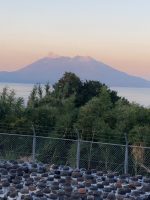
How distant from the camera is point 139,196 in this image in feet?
36.5

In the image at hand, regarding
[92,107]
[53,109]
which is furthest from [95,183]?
[53,109]

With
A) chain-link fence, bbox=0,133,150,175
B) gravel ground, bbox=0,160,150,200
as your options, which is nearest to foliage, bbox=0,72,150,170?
chain-link fence, bbox=0,133,150,175

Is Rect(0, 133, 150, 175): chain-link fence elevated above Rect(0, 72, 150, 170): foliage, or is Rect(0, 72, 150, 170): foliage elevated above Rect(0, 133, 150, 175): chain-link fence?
Rect(0, 72, 150, 170): foliage

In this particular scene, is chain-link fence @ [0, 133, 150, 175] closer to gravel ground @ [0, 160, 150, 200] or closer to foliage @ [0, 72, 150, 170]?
foliage @ [0, 72, 150, 170]

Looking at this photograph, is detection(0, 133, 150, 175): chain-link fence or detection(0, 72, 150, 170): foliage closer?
detection(0, 133, 150, 175): chain-link fence

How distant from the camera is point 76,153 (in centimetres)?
1980

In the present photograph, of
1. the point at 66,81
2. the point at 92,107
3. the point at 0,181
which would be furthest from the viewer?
the point at 66,81

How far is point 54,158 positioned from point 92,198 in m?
10.9

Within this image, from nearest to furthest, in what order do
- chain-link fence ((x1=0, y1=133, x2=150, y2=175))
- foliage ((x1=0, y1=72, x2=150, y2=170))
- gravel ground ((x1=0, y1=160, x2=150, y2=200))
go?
gravel ground ((x1=0, y1=160, x2=150, y2=200)) → chain-link fence ((x1=0, y1=133, x2=150, y2=175)) → foliage ((x1=0, y1=72, x2=150, y2=170))

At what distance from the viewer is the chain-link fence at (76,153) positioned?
63.7ft

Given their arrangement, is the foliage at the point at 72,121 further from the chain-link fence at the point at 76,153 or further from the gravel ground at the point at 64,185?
the gravel ground at the point at 64,185

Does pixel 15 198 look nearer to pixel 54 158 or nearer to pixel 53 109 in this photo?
pixel 54 158

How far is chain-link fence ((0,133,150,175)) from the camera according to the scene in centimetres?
1941

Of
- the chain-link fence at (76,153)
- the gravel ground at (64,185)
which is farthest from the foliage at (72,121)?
the gravel ground at (64,185)
